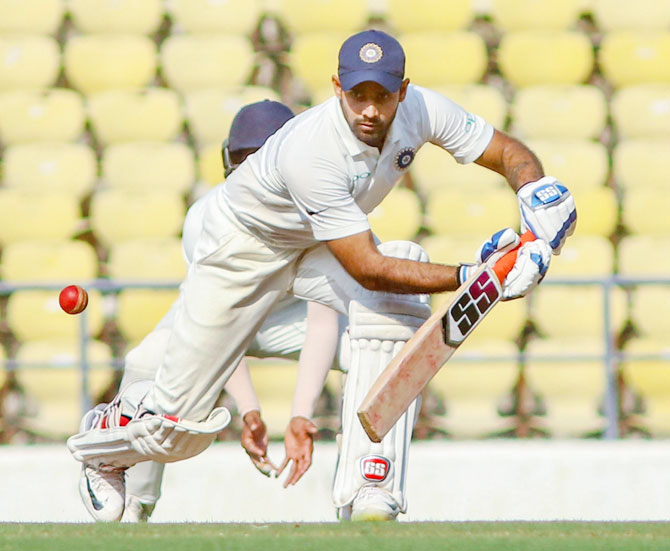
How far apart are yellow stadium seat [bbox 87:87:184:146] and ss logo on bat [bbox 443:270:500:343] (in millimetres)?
3318

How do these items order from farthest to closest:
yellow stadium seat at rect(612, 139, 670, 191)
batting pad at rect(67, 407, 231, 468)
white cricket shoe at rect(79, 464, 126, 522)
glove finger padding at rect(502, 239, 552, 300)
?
1. yellow stadium seat at rect(612, 139, 670, 191)
2. white cricket shoe at rect(79, 464, 126, 522)
3. batting pad at rect(67, 407, 231, 468)
4. glove finger padding at rect(502, 239, 552, 300)

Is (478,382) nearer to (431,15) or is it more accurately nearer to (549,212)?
(431,15)

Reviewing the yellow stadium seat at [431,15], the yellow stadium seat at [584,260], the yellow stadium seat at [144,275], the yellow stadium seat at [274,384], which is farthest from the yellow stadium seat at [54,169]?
the yellow stadium seat at [584,260]

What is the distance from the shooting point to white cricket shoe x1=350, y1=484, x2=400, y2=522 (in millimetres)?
3010

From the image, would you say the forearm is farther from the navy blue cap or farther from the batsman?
the navy blue cap

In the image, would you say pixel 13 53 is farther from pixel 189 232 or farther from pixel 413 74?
pixel 189 232

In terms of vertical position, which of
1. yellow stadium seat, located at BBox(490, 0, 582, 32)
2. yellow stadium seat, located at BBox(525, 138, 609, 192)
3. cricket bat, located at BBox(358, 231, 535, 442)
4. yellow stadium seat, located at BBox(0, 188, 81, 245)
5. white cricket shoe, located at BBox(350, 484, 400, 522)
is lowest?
white cricket shoe, located at BBox(350, 484, 400, 522)

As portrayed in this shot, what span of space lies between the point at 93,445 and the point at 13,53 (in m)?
3.31

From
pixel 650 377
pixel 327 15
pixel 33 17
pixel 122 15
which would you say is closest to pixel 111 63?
pixel 122 15

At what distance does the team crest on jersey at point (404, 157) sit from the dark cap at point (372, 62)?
0.65 ft

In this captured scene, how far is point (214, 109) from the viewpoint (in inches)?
234

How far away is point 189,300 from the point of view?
3.34 metres

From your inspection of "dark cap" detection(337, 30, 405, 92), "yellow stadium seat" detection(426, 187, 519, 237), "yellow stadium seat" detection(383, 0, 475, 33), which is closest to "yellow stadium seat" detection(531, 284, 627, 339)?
"yellow stadium seat" detection(426, 187, 519, 237)

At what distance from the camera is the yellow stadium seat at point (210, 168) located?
227 inches
